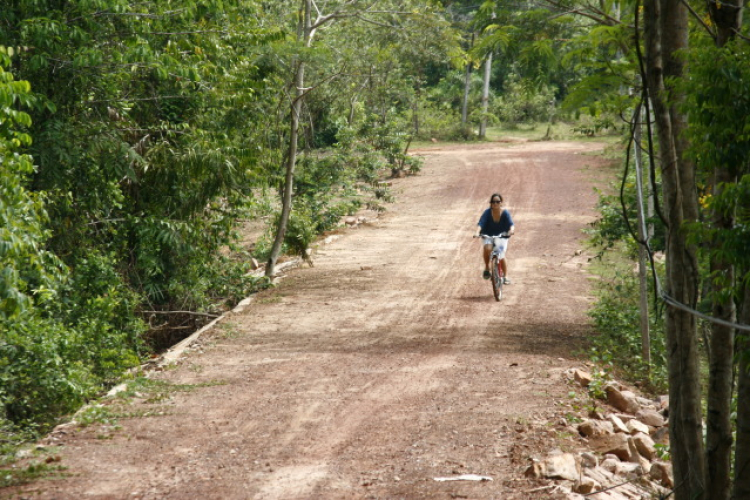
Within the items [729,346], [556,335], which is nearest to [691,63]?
[729,346]

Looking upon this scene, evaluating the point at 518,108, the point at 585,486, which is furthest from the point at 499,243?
the point at 518,108

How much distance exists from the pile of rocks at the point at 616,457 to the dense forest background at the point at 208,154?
92 centimetres

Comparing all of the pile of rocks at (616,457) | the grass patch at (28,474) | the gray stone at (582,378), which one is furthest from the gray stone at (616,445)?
the grass patch at (28,474)

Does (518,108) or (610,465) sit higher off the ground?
(518,108)

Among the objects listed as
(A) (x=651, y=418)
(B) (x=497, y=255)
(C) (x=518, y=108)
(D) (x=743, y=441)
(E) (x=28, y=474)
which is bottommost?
(A) (x=651, y=418)

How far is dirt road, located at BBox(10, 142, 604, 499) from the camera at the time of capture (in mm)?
6348

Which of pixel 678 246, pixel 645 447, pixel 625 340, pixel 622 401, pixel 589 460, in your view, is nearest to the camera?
pixel 678 246

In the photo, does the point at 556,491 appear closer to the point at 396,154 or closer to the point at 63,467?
the point at 63,467

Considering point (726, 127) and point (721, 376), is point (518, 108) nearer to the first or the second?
point (721, 376)

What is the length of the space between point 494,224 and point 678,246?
8762 millimetres

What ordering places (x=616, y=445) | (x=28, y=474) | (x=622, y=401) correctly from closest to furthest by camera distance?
(x=28, y=474) < (x=616, y=445) < (x=622, y=401)

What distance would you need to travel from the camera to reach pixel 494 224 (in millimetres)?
13672

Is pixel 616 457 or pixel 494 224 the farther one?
pixel 494 224

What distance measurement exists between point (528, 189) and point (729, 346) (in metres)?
25.1
